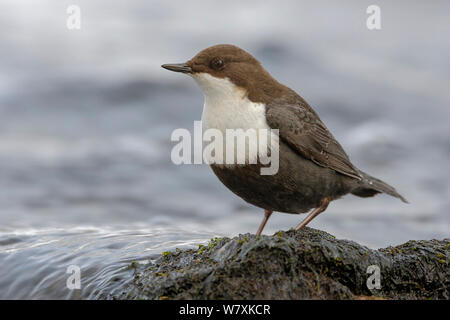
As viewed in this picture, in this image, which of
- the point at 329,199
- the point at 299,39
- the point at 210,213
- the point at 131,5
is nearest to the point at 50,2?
the point at 131,5

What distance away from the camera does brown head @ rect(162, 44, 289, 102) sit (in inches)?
173

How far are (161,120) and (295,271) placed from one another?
7384mm

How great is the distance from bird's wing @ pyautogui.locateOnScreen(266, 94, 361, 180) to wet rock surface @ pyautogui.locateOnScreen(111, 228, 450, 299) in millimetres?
783

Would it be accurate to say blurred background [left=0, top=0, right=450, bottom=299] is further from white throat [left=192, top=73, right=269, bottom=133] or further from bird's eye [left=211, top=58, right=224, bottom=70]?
bird's eye [left=211, top=58, right=224, bottom=70]

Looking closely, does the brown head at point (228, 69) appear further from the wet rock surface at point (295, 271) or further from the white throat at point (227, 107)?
the wet rock surface at point (295, 271)

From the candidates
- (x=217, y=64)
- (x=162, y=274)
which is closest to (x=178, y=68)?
(x=217, y=64)

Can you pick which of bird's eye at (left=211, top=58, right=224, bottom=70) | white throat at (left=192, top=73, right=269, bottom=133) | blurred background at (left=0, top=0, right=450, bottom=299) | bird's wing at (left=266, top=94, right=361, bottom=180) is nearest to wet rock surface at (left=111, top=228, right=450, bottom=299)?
blurred background at (left=0, top=0, right=450, bottom=299)

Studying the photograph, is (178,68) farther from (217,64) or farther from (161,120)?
(161,120)

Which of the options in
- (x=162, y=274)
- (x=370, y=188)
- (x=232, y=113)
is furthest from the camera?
(x=370, y=188)

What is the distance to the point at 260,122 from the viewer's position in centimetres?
430

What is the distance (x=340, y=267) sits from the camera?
3.50m
